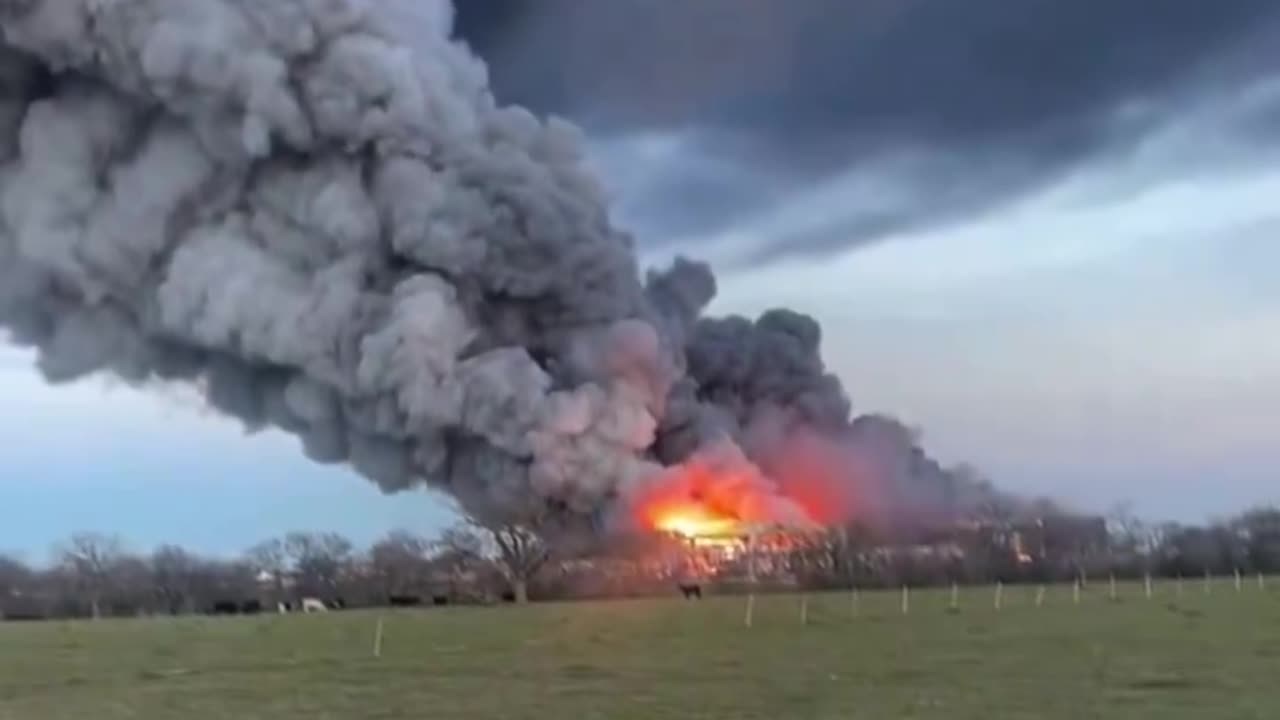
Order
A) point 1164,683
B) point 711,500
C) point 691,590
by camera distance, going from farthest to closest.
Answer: point 691,590 → point 711,500 → point 1164,683

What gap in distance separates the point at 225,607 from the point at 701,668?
6474 cm

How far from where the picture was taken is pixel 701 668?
3119 centimetres

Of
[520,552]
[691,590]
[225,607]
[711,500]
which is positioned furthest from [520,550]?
[225,607]

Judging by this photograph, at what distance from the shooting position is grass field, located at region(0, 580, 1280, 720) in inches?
942

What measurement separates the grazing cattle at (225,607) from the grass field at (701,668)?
108ft

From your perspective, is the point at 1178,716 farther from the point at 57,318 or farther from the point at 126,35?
the point at 57,318

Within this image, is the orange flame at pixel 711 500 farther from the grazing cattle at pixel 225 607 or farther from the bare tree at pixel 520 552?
the grazing cattle at pixel 225 607

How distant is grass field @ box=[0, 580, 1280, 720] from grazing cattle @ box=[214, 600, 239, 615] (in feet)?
108

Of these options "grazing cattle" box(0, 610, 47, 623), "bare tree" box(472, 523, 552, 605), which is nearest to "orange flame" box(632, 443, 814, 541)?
"bare tree" box(472, 523, 552, 605)

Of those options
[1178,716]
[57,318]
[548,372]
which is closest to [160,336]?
[57,318]

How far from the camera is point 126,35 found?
49062 millimetres

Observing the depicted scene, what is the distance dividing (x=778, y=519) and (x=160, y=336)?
25164 mm

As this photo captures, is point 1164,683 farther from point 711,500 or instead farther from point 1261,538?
point 1261,538

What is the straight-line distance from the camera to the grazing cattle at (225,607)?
288 ft
